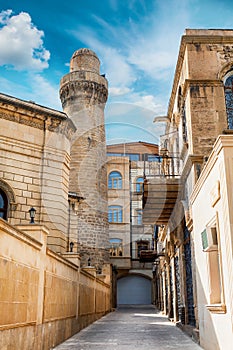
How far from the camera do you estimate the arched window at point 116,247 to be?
36.0 metres

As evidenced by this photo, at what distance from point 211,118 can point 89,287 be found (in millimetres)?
8245

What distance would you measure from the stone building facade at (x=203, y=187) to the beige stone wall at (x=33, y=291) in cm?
330

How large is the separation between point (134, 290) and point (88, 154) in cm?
1705

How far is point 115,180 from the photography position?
3891cm

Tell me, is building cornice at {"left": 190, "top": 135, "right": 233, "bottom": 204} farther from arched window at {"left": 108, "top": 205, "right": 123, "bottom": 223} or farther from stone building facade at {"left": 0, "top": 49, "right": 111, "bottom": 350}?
arched window at {"left": 108, "top": 205, "right": 123, "bottom": 223}

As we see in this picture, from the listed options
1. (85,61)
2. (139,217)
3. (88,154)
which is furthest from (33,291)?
(139,217)

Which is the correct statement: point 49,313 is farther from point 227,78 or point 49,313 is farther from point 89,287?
point 227,78

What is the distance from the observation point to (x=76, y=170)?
26547 millimetres

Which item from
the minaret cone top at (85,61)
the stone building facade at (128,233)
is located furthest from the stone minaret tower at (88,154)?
the stone building facade at (128,233)

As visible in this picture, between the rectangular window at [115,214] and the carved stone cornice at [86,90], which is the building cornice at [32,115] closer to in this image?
the carved stone cornice at [86,90]

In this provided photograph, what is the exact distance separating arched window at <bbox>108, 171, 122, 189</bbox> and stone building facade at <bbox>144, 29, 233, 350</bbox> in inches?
824

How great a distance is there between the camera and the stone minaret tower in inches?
1029

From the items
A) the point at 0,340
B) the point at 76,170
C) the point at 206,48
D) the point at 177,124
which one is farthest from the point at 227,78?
the point at 76,170

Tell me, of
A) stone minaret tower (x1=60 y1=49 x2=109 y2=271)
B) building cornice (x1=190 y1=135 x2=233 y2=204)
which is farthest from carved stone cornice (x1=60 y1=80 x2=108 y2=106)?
building cornice (x1=190 y1=135 x2=233 y2=204)
